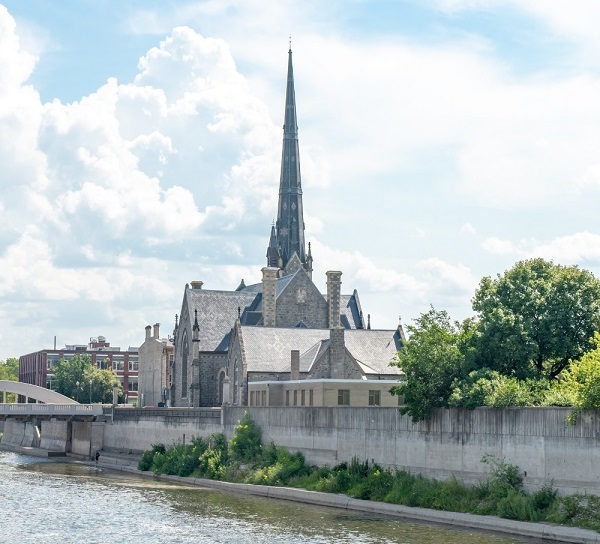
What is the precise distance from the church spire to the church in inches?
499

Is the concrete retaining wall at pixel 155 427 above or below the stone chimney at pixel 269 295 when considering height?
below

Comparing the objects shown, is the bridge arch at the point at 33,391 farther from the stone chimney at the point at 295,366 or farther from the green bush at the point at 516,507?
the green bush at the point at 516,507

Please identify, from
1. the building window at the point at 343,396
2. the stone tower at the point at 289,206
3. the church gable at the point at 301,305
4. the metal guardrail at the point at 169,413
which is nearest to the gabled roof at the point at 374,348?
the church gable at the point at 301,305

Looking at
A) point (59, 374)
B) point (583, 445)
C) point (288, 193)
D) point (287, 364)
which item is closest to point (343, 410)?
point (583, 445)

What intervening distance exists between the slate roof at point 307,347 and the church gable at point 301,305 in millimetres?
8773

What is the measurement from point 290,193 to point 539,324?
97.0 meters

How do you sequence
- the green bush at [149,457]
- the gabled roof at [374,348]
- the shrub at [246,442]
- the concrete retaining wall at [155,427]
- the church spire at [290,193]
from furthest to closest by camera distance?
1. the church spire at [290,193]
2. the gabled roof at [374,348]
3. the green bush at [149,457]
4. the concrete retaining wall at [155,427]
5. the shrub at [246,442]

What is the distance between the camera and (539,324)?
5406cm

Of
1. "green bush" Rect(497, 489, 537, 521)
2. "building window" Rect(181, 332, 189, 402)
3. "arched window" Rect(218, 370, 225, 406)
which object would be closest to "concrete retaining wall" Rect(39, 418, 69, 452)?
"building window" Rect(181, 332, 189, 402)

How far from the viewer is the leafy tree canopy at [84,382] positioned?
179 metres

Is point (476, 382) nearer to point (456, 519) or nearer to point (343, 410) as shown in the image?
point (456, 519)

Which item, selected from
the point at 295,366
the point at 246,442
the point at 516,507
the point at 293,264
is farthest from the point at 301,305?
the point at 516,507

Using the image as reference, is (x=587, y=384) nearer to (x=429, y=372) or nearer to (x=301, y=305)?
(x=429, y=372)

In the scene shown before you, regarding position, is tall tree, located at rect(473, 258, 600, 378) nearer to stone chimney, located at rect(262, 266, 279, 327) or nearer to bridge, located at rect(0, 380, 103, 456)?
stone chimney, located at rect(262, 266, 279, 327)
